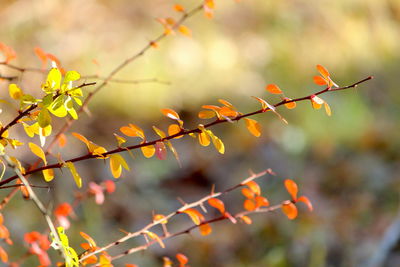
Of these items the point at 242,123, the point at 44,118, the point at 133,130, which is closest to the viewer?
the point at 44,118

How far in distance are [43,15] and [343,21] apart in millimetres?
2054

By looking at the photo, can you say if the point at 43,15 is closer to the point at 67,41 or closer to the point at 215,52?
the point at 67,41

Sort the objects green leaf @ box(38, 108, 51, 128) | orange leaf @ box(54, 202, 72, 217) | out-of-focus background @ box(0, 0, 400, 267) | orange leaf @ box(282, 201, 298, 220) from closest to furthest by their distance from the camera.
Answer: green leaf @ box(38, 108, 51, 128)
orange leaf @ box(282, 201, 298, 220)
orange leaf @ box(54, 202, 72, 217)
out-of-focus background @ box(0, 0, 400, 267)

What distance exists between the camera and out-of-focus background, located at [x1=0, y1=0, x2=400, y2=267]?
2.43 m

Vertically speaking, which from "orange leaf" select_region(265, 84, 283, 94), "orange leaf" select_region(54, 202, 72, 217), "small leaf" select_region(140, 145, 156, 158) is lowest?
"orange leaf" select_region(265, 84, 283, 94)

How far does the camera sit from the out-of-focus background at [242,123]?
2.43m

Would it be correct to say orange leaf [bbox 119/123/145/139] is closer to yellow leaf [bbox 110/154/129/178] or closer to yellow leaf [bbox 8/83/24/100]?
yellow leaf [bbox 110/154/129/178]

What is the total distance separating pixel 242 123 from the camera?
3.30m

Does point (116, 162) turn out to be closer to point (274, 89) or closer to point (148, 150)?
point (148, 150)

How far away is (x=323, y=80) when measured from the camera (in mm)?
836

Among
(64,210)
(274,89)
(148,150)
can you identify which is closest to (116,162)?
(148,150)

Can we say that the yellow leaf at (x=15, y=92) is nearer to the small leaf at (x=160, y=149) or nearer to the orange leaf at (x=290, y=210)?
the small leaf at (x=160, y=149)

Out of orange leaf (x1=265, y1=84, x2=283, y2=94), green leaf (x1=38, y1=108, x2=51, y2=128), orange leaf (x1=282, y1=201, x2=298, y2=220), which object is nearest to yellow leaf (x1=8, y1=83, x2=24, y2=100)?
green leaf (x1=38, y1=108, x2=51, y2=128)

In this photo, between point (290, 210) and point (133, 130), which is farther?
point (290, 210)
